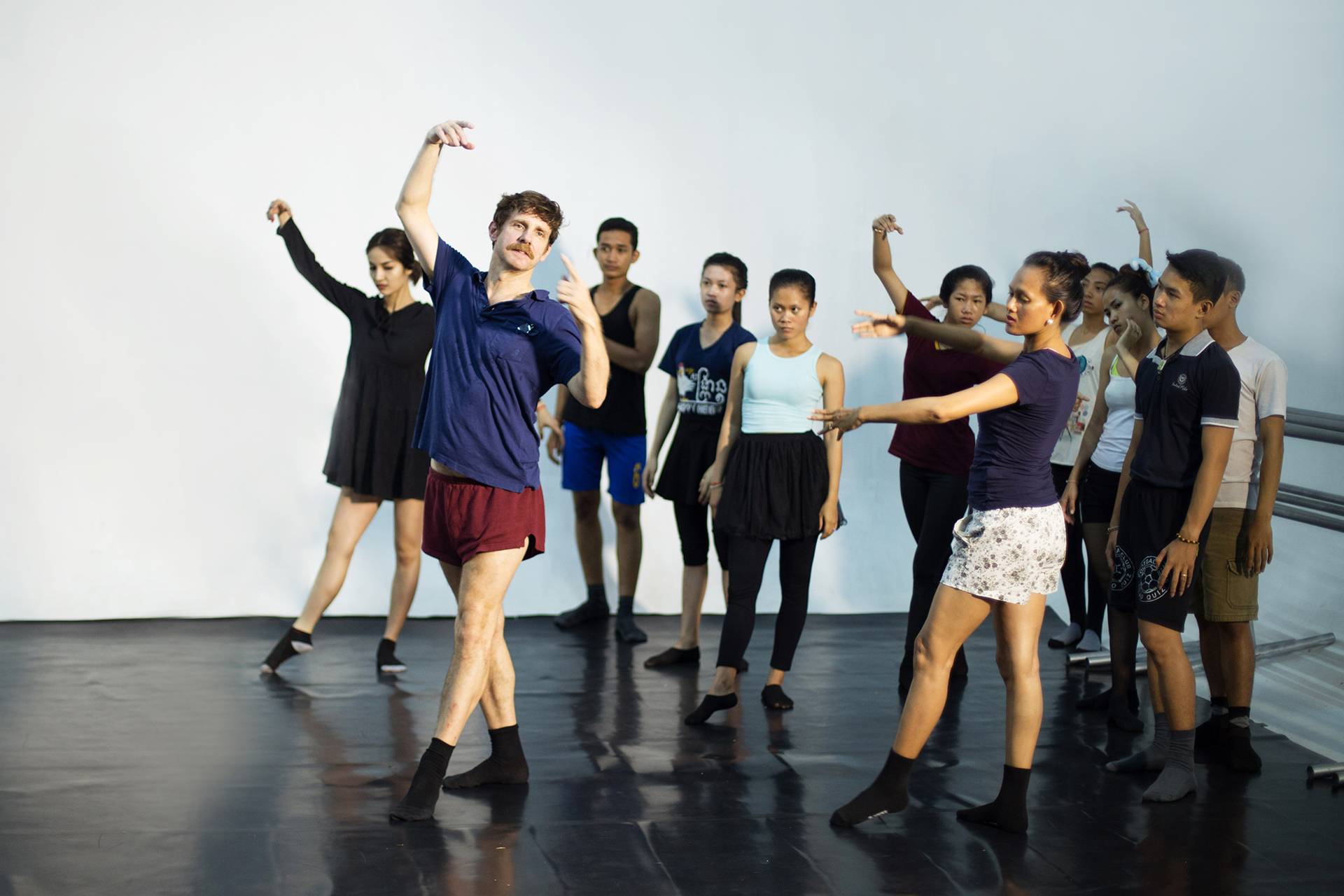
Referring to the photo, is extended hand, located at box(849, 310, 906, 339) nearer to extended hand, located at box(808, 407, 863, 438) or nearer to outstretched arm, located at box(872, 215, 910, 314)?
extended hand, located at box(808, 407, 863, 438)

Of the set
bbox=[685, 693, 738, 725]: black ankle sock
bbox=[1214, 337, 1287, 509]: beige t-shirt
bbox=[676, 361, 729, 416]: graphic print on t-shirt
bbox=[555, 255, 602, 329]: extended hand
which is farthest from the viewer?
bbox=[676, 361, 729, 416]: graphic print on t-shirt

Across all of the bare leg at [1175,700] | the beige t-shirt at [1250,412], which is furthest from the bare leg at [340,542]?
the beige t-shirt at [1250,412]

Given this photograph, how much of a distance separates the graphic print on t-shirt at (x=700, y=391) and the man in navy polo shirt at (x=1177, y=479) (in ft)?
4.89

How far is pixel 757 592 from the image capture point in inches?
156

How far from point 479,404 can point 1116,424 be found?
7.31ft

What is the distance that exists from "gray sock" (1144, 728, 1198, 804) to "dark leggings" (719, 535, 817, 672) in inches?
46.3

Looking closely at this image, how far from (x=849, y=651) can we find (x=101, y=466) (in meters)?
2.97

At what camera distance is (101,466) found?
16.7ft

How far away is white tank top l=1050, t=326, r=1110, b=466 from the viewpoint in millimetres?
4734

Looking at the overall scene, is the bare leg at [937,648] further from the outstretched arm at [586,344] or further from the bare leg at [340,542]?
the bare leg at [340,542]

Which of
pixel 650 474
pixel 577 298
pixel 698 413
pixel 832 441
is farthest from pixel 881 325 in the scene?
pixel 650 474

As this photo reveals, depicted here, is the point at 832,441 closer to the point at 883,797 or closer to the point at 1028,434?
the point at 1028,434

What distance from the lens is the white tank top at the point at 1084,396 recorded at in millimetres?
4734

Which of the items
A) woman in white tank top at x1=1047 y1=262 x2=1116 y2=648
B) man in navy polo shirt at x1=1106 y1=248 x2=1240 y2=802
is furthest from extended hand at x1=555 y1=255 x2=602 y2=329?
woman in white tank top at x1=1047 y1=262 x2=1116 y2=648
